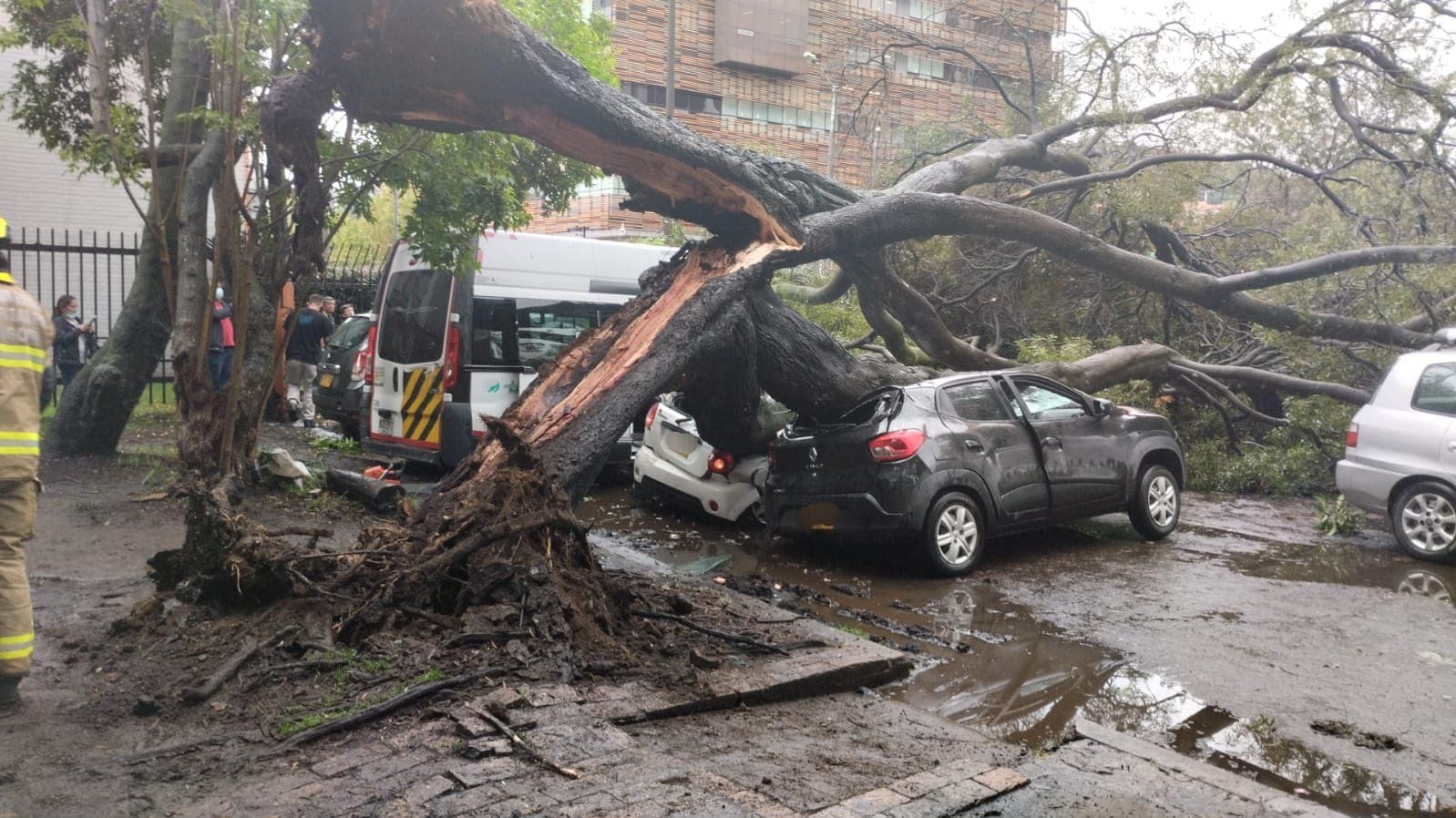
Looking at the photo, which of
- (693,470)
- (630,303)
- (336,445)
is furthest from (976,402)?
(336,445)

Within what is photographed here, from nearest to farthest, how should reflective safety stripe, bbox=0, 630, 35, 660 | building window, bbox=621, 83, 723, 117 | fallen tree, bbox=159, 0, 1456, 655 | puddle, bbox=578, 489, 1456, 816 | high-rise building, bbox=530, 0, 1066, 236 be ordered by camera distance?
reflective safety stripe, bbox=0, 630, 35, 660
puddle, bbox=578, 489, 1456, 816
fallen tree, bbox=159, 0, 1456, 655
high-rise building, bbox=530, 0, 1066, 236
building window, bbox=621, 83, 723, 117

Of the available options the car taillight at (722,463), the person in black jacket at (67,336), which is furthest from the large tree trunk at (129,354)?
the car taillight at (722,463)

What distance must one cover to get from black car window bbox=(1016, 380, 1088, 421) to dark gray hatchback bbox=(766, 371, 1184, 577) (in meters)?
0.01

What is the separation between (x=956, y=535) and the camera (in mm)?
8086

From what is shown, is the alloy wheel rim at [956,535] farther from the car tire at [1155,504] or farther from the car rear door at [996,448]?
the car tire at [1155,504]

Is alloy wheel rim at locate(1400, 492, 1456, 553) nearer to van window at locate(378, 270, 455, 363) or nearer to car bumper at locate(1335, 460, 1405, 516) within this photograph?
car bumper at locate(1335, 460, 1405, 516)

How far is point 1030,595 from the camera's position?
25.0 ft

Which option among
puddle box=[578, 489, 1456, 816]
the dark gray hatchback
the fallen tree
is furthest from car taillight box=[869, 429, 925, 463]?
the fallen tree

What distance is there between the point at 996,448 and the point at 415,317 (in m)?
6.38

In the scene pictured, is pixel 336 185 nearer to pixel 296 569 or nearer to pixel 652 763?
pixel 296 569

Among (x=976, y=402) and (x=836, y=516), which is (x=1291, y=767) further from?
(x=976, y=402)

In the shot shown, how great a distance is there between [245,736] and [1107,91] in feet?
40.8

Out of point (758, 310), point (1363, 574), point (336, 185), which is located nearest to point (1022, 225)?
point (758, 310)

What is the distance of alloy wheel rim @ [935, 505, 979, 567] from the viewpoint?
7992mm
